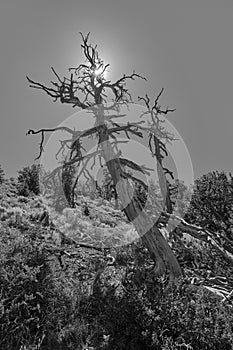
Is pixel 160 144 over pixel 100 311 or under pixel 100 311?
over

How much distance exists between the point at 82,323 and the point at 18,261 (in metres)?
1.74

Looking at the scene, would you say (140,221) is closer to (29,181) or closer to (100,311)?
(100,311)

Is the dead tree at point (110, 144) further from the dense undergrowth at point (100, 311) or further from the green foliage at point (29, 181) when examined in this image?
the green foliage at point (29, 181)

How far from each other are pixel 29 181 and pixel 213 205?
17853 mm

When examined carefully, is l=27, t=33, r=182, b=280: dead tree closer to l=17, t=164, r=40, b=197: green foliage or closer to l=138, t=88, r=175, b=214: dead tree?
l=138, t=88, r=175, b=214: dead tree

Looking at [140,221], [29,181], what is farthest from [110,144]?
[29,181]

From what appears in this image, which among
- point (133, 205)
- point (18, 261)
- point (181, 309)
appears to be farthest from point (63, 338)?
point (133, 205)

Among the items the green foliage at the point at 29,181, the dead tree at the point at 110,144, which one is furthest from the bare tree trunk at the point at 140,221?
the green foliage at the point at 29,181

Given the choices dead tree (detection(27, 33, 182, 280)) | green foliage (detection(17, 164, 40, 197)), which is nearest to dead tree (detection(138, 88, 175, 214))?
dead tree (detection(27, 33, 182, 280))

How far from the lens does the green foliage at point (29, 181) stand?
23297mm

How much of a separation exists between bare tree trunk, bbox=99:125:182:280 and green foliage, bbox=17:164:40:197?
1576 cm

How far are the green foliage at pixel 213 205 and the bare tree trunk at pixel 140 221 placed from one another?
462cm

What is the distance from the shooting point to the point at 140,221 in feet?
28.0

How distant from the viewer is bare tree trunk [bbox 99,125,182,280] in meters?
8.14
